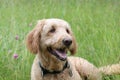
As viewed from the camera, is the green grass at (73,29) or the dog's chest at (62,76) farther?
the green grass at (73,29)

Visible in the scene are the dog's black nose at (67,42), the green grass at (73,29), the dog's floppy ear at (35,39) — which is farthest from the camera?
the green grass at (73,29)

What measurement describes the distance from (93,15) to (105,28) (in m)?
1.62

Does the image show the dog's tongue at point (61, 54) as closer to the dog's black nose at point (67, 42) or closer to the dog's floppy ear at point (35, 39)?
the dog's black nose at point (67, 42)

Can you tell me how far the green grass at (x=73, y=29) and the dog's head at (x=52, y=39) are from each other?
84cm

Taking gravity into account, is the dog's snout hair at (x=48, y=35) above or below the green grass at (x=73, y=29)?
above

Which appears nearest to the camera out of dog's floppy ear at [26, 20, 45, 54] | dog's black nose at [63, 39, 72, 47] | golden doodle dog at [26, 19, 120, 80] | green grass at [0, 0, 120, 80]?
dog's black nose at [63, 39, 72, 47]

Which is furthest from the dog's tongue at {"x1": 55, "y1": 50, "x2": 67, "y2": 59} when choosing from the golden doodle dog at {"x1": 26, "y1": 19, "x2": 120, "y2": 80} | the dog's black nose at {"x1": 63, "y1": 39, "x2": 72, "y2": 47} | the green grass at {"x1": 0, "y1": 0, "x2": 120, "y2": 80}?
the green grass at {"x1": 0, "y1": 0, "x2": 120, "y2": 80}

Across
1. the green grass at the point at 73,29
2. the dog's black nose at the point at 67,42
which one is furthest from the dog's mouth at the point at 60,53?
the green grass at the point at 73,29

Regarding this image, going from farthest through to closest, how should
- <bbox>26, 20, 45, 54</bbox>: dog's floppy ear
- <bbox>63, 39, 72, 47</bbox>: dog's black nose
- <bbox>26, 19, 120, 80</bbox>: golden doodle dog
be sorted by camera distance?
1. <bbox>26, 20, 45, 54</bbox>: dog's floppy ear
2. <bbox>26, 19, 120, 80</bbox>: golden doodle dog
3. <bbox>63, 39, 72, 47</bbox>: dog's black nose

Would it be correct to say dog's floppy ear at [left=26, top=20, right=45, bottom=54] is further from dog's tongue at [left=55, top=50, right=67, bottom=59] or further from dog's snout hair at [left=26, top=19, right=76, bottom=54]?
dog's tongue at [left=55, top=50, right=67, bottom=59]

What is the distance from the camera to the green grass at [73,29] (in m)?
6.01

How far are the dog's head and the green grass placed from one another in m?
0.84

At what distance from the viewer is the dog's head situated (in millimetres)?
4930

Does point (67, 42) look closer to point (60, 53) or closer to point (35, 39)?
point (60, 53)
